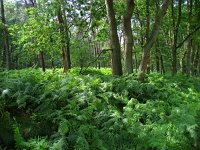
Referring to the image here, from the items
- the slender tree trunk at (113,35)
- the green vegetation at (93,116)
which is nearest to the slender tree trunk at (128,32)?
the slender tree trunk at (113,35)

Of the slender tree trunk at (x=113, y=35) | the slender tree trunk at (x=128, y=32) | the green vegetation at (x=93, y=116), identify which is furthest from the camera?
the slender tree trunk at (x=113, y=35)

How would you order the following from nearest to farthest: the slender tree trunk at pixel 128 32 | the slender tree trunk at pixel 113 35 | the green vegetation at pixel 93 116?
the green vegetation at pixel 93 116 < the slender tree trunk at pixel 128 32 < the slender tree trunk at pixel 113 35

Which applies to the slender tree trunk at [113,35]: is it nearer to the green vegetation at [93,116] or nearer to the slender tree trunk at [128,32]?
the slender tree trunk at [128,32]

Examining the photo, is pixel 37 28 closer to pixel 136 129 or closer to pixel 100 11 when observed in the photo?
pixel 100 11

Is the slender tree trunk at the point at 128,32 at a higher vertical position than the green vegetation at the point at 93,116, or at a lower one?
higher

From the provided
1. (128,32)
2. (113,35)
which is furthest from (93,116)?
(113,35)

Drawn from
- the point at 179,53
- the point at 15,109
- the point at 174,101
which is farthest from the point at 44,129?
the point at 179,53

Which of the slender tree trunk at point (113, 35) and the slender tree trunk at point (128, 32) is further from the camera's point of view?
the slender tree trunk at point (113, 35)

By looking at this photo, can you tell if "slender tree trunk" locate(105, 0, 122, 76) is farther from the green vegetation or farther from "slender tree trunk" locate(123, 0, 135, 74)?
the green vegetation

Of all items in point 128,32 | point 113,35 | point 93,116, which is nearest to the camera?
point 93,116

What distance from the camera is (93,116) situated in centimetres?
638

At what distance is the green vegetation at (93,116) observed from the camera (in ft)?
18.0

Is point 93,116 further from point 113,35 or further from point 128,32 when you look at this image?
point 113,35

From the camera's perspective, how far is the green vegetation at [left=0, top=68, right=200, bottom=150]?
18.0 ft
